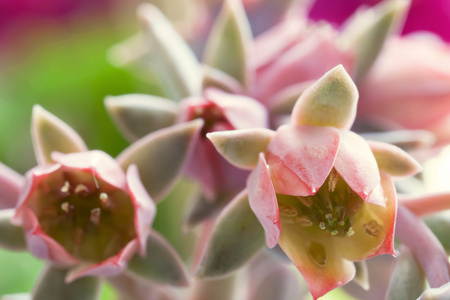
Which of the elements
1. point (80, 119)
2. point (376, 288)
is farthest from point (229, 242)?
point (80, 119)

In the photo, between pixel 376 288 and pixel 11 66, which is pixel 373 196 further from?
pixel 11 66

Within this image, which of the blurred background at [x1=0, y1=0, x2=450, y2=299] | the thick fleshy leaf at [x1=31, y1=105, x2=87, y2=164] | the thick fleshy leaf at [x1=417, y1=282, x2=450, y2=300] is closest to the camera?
the thick fleshy leaf at [x1=417, y1=282, x2=450, y2=300]

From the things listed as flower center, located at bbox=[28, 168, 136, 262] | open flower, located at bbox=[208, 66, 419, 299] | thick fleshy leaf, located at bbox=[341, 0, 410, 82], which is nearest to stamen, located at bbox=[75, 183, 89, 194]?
flower center, located at bbox=[28, 168, 136, 262]

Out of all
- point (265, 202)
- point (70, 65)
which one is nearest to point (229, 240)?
point (265, 202)

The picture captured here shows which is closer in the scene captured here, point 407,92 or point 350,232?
point 350,232

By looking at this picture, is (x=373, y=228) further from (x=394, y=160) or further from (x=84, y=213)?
(x=84, y=213)

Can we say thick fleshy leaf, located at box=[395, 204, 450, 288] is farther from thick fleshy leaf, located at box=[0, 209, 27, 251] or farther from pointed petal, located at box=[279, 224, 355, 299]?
thick fleshy leaf, located at box=[0, 209, 27, 251]

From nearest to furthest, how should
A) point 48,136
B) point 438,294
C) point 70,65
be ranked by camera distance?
1. point 438,294
2. point 48,136
3. point 70,65
